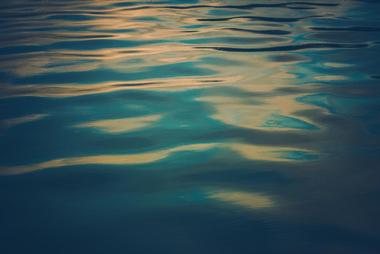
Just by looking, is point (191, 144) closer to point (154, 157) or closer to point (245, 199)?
point (154, 157)

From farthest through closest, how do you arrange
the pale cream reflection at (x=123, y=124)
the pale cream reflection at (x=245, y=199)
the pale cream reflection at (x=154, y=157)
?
the pale cream reflection at (x=123, y=124) → the pale cream reflection at (x=154, y=157) → the pale cream reflection at (x=245, y=199)

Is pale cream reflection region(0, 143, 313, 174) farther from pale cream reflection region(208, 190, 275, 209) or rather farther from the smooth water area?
pale cream reflection region(208, 190, 275, 209)

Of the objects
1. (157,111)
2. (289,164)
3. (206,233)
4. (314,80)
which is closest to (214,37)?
(314,80)

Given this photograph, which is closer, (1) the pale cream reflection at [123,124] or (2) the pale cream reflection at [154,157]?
(2) the pale cream reflection at [154,157]

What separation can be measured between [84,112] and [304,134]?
3.57 feet

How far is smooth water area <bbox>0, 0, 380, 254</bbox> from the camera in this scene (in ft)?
4.44

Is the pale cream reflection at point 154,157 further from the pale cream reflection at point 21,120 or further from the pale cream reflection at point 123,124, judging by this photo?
the pale cream reflection at point 21,120

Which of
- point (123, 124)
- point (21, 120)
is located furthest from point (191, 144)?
point (21, 120)

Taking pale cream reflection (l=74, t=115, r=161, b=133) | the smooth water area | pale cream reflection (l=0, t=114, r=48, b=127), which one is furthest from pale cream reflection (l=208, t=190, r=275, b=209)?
pale cream reflection (l=0, t=114, r=48, b=127)

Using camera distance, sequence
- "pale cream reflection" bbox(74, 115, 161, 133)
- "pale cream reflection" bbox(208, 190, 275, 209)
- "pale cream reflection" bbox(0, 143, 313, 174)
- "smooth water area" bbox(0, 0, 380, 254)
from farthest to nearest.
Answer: "pale cream reflection" bbox(74, 115, 161, 133)
"pale cream reflection" bbox(0, 143, 313, 174)
"pale cream reflection" bbox(208, 190, 275, 209)
"smooth water area" bbox(0, 0, 380, 254)

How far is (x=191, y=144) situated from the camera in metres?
1.99

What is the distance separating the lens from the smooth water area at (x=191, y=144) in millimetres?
1354

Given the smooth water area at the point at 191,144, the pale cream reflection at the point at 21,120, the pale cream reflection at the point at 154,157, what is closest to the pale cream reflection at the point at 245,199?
the smooth water area at the point at 191,144

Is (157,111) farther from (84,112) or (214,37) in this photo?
(214,37)
